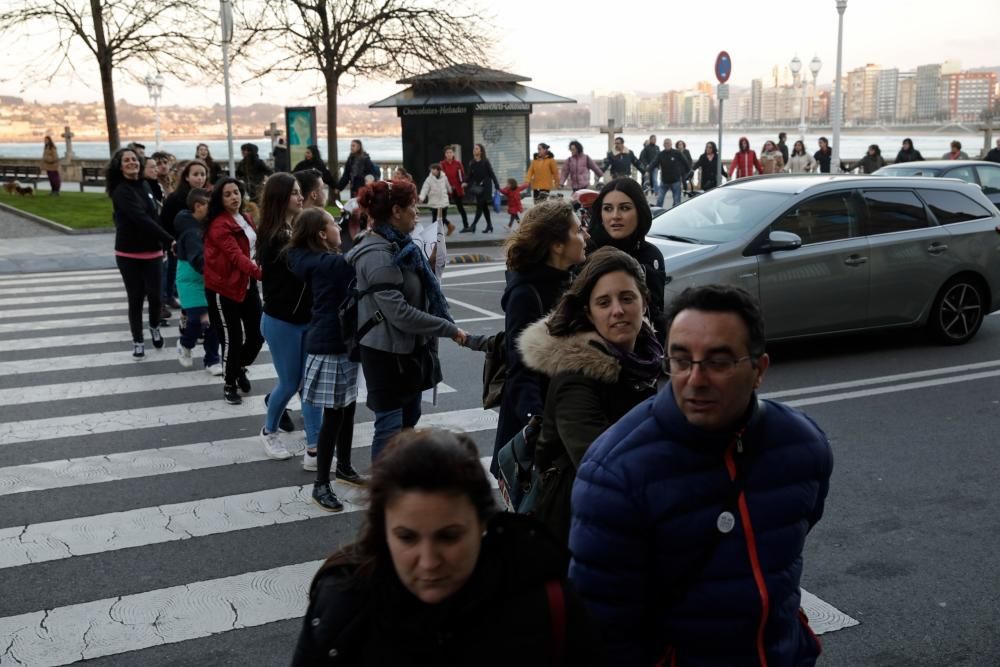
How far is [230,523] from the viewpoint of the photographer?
5965mm

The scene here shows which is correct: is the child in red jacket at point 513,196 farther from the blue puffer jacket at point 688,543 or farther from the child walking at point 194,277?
the blue puffer jacket at point 688,543

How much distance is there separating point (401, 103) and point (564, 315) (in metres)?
24.6

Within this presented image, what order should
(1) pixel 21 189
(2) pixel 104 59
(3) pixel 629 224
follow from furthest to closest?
1. (1) pixel 21 189
2. (2) pixel 104 59
3. (3) pixel 629 224

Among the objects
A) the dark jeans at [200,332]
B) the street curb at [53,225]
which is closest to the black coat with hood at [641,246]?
the dark jeans at [200,332]

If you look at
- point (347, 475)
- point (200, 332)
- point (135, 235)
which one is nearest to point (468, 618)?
point (347, 475)

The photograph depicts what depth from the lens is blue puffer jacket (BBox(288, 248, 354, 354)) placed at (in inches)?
243

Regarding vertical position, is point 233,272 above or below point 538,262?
below

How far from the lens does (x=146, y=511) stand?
6.16 meters

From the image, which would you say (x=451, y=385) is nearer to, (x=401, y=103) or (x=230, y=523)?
(x=230, y=523)

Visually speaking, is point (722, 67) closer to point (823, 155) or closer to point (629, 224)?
point (823, 155)

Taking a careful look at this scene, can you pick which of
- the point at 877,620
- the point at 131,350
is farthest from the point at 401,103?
the point at 877,620

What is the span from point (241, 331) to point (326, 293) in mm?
2572

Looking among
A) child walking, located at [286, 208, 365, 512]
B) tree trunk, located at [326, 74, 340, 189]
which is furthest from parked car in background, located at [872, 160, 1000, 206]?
tree trunk, located at [326, 74, 340, 189]

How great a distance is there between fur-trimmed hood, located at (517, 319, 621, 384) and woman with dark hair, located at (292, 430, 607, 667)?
1234 mm
